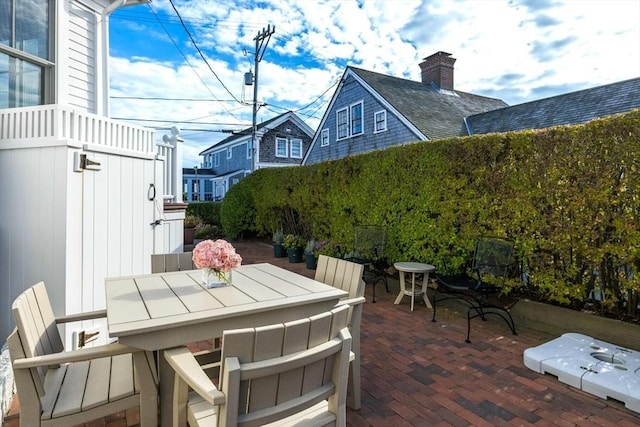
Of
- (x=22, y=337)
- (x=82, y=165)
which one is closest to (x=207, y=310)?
(x=22, y=337)

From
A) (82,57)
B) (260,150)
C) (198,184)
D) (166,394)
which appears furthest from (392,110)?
(198,184)

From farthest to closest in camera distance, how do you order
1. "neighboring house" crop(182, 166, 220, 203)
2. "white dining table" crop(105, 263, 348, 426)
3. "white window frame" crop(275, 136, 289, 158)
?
"neighboring house" crop(182, 166, 220, 203) < "white window frame" crop(275, 136, 289, 158) < "white dining table" crop(105, 263, 348, 426)

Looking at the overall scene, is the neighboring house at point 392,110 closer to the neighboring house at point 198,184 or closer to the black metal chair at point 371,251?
the black metal chair at point 371,251

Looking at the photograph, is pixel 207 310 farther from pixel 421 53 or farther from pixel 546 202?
pixel 421 53

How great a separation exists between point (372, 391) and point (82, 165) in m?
2.96

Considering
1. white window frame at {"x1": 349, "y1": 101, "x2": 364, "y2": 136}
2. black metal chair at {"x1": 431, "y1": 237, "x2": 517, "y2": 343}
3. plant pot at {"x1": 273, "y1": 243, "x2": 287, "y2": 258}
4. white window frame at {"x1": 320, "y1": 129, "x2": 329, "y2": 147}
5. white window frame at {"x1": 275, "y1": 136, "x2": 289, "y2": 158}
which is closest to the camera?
black metal chair at {"x1": 431, "y1": 237, "x2": 517, "y2": 343}

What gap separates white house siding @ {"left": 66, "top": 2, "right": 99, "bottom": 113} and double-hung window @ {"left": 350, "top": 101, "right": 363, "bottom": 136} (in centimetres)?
983

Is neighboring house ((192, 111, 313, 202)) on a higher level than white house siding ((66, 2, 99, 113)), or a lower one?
higher

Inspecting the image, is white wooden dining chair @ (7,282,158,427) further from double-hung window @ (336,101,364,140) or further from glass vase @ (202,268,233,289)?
double-hung window @ (336,101,364,140)

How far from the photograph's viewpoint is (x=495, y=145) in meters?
4.14

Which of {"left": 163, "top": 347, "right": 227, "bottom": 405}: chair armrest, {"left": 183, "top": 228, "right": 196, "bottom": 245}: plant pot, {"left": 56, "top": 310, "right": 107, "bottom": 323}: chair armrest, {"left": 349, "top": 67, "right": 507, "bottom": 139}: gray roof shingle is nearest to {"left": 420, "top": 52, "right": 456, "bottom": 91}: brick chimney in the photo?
{"left": 349, "top": 67, "right": 507, "bottom": 139}: gray roof shingle

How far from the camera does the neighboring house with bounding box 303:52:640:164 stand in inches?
362

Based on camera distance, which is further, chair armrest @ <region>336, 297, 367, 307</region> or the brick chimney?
the brick chimney

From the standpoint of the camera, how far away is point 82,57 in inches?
173
